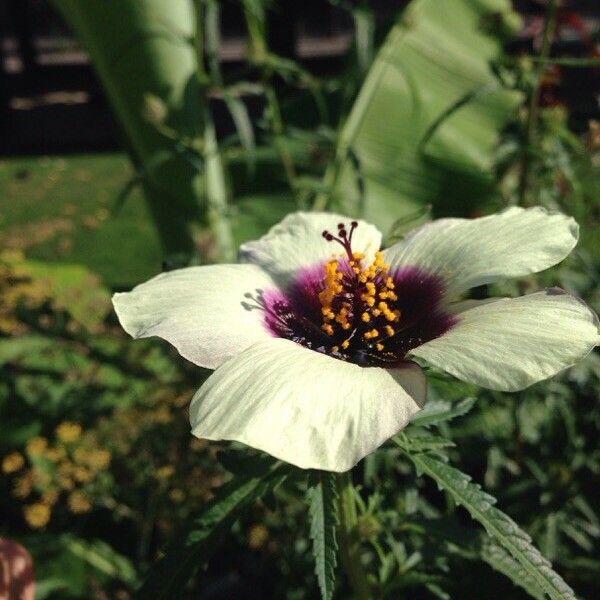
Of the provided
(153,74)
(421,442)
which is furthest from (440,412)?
(153,74)

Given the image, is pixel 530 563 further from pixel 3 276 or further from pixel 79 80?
pixel 79 80

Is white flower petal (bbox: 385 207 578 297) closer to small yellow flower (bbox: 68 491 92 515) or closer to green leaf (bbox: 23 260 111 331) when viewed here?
small yellow flower (bbox: 68 491 92 515)

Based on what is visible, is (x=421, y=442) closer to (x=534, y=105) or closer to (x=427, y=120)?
(x=534, y=105)

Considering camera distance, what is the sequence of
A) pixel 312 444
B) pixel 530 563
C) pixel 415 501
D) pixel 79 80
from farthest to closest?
1. pixel 79 80
2. pixel 415 501
3. pixel 530 563
4. pixel 312 444

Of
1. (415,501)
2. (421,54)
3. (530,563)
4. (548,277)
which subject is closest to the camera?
(530,563)

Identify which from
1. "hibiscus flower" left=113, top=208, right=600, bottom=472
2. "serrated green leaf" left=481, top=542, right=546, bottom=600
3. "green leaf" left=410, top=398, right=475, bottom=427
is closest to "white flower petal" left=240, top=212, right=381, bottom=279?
"hibiscus flower" left=113, top=208, right=600, bottom=472

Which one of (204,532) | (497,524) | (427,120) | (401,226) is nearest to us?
(497,524)

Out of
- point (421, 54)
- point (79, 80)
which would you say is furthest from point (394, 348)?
point (79, 80)

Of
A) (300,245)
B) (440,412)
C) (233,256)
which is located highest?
(300,245)

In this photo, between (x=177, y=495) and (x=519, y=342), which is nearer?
(x=519, y=342)
